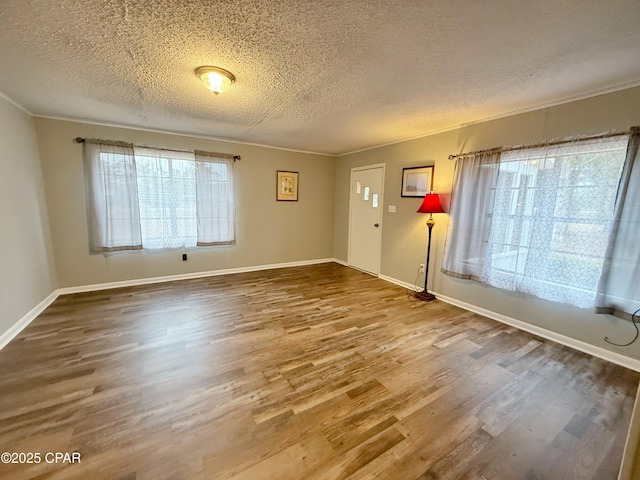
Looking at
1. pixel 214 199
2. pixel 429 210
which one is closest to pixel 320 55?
pixel 429 210

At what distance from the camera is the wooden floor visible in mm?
1342

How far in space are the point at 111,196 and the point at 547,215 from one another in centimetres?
529

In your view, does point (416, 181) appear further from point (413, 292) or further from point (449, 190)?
point (413, 292)

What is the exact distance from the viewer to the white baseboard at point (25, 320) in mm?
2320

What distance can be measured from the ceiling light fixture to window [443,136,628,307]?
2845 mm

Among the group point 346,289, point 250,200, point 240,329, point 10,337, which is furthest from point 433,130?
point 10,337

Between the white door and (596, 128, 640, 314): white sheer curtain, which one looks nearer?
(596, 128, 640, 314): white sheer curtain

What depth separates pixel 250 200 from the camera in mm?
4723

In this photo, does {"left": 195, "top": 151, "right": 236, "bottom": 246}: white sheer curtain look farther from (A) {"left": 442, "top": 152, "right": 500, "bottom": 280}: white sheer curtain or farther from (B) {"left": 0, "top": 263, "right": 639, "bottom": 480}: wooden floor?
(A) {"left": 442, "top": 152, "right": 500, "bottom": 280}: white sheer curtain

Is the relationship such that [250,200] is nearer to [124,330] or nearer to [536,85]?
[124,330]

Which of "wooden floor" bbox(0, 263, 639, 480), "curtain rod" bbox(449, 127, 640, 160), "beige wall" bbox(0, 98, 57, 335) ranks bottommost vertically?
"wooden floor" bbox(0, 263, 639, 480)

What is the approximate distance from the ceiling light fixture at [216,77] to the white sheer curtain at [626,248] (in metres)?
3.30

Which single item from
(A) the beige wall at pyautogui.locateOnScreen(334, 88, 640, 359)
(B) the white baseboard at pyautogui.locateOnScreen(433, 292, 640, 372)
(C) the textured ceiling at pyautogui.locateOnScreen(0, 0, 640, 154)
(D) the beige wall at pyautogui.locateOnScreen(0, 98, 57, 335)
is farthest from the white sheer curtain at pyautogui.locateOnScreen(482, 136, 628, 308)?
(D) the beige wall at pyautogui.locateOnScreen(0, 98, 57, 335)

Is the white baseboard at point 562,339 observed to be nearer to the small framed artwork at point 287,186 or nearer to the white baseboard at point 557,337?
the white baseboard at point 557,337
